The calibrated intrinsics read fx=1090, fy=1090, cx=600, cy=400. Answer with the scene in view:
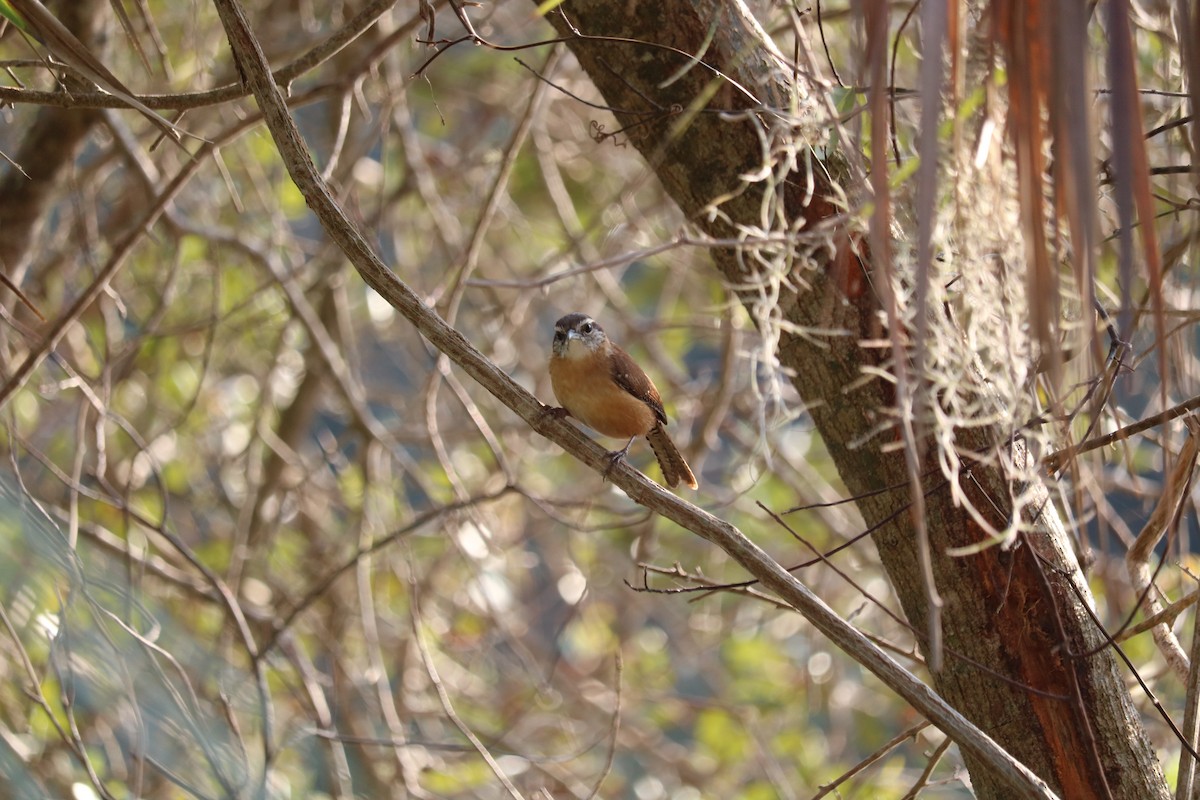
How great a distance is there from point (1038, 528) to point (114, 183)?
4870 mm

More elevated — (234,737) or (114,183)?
(114,183)

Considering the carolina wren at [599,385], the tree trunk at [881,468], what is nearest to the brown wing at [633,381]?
the carolina wren at [599,385]

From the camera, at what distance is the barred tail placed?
376 centimetres

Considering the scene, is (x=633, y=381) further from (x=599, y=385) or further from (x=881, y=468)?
(x=881, y=468)

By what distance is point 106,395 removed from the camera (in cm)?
332

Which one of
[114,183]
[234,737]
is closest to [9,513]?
[234,737]

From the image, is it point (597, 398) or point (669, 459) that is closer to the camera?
point (597, 398)

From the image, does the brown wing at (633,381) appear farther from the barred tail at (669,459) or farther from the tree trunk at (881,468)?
the tree trunk at (881,468)

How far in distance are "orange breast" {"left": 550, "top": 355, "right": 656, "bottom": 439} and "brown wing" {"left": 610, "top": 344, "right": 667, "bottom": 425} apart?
0.11ft

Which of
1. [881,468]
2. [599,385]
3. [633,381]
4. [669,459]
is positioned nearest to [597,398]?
[599,385]

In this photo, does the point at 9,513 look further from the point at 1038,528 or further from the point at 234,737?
the point at 1038,528

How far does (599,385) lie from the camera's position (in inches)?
138

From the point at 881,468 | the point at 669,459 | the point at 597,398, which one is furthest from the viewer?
the point at 669,459

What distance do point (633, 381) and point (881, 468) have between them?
150 cm
